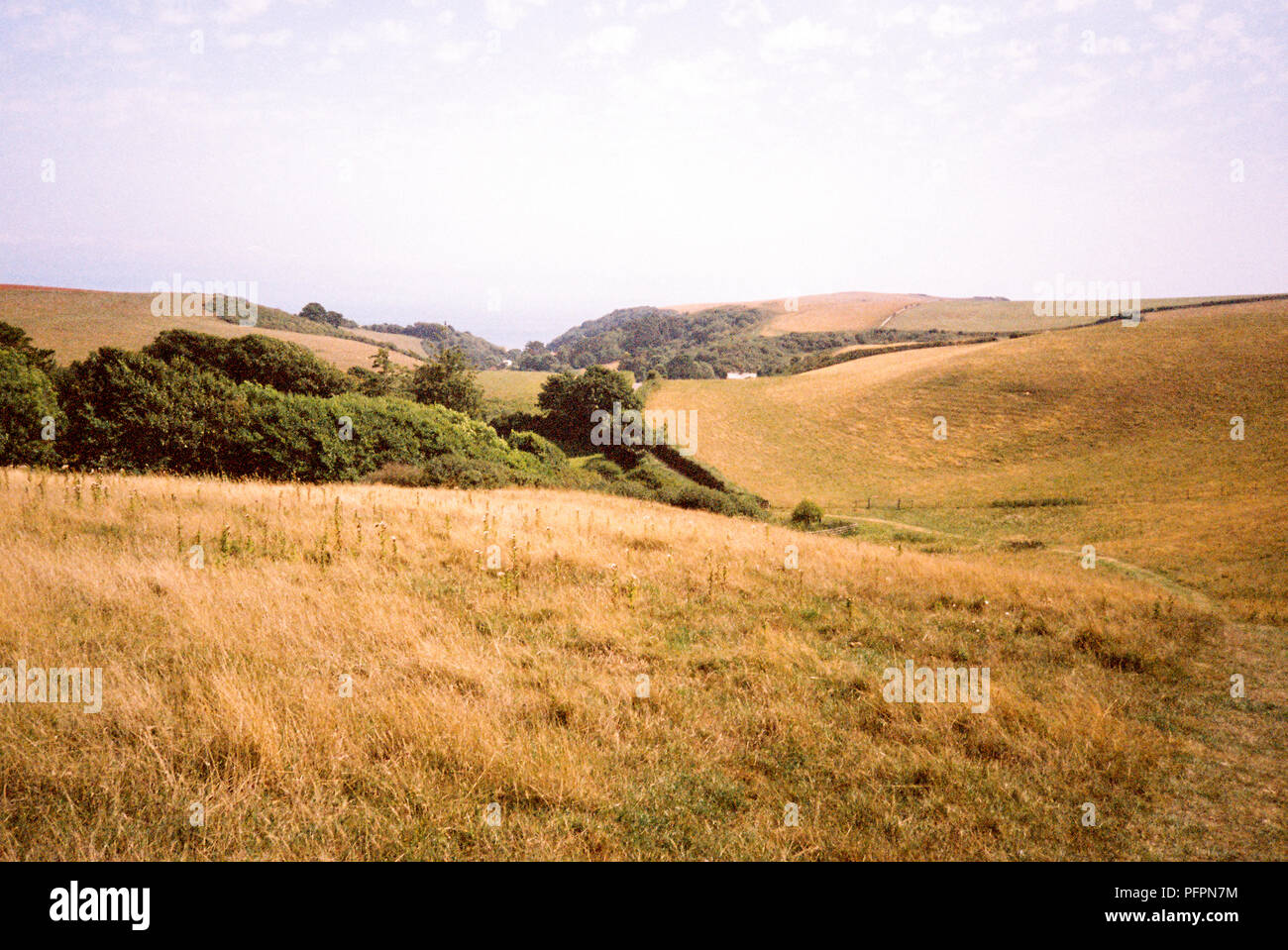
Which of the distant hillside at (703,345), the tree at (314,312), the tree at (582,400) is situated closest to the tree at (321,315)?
the tree at (314,312)

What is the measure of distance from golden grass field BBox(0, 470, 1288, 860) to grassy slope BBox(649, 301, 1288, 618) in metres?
12.6

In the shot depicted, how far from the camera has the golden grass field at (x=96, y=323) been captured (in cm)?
5488

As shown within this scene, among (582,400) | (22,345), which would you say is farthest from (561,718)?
(582,400)

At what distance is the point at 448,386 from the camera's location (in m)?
47.4

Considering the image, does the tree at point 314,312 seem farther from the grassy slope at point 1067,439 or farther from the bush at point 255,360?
the bush at point 255,360

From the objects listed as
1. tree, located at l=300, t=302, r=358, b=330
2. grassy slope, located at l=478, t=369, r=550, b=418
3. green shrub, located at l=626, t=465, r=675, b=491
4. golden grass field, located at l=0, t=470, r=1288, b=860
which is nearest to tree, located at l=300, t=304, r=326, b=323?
tree, located at l=300, t=302, r=358, b=330

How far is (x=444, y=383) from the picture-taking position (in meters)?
47.5

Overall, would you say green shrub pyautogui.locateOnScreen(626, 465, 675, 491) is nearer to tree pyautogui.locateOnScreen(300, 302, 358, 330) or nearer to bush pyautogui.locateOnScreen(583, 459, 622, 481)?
bush pyautogui.locateOnScreen(583, 459, 622, 481)

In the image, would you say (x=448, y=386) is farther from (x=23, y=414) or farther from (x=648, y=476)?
(x=23, y=414)

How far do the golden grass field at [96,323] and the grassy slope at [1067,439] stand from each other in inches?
1758

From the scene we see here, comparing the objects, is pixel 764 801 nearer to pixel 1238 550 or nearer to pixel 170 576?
pixel 170 576

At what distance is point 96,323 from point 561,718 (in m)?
84.6

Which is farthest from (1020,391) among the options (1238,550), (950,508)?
(1238,550)
